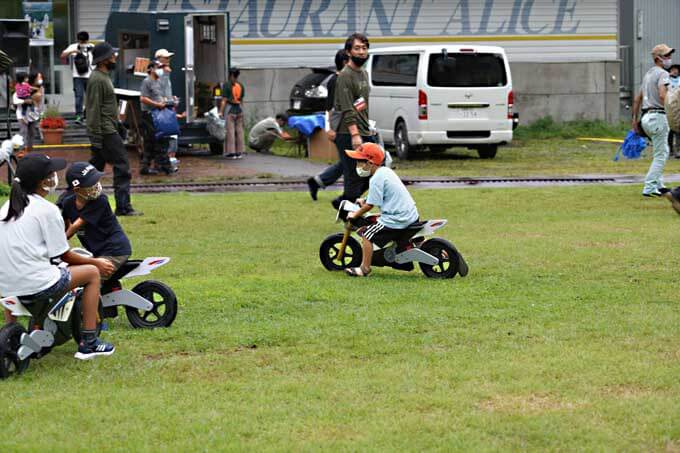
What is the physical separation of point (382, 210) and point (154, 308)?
253 centimetres

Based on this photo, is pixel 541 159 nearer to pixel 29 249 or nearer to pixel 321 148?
pixel 321 148

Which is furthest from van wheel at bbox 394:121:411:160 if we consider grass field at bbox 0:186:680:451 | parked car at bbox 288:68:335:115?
grass field at bbox 0:186:680:451

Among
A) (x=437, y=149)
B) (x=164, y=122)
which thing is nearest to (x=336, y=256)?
(x=164, y=122)

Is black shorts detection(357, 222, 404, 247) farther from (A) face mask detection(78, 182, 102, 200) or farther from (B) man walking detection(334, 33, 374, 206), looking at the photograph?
(B) man walking detection(334, 33, 374, 206)

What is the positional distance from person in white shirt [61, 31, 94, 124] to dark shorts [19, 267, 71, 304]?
1827 cm

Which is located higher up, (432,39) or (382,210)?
(432,39)

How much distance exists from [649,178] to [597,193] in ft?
3.55

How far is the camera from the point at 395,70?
949 inches

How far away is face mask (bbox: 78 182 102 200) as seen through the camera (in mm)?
8102

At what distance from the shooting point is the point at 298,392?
6535 millimetres

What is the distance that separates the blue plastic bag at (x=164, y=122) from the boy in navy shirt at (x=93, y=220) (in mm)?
12051

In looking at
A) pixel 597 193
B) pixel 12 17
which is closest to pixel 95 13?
pixel 12 17

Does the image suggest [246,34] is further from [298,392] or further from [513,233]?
[298,392]

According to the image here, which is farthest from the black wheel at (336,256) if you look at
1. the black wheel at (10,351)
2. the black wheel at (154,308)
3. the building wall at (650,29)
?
the building wall at (650,29)
